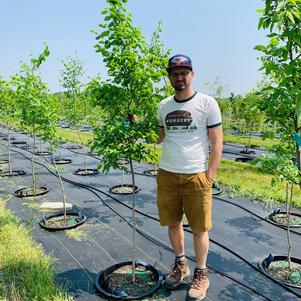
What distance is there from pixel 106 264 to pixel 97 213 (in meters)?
1.95

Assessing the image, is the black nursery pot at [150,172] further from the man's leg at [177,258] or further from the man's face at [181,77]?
the man's face at [181,77]

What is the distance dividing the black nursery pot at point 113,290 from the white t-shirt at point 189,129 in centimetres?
132

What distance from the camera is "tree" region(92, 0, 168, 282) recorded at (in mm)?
3119

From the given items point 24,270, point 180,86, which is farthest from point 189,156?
point 24,270

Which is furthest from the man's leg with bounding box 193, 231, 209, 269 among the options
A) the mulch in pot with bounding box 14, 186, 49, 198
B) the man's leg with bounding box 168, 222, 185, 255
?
the mulch in pot with bounding box 14, 186, 49, 198

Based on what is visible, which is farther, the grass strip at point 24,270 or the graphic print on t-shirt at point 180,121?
the grass strip at point 24,270

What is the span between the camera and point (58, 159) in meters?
11.4

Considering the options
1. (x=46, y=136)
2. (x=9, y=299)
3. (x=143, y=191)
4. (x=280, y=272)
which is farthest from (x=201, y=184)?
(x=143, y=191)

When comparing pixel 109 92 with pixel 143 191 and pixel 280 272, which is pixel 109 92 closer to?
pixel 280 272

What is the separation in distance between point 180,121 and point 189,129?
0.12m

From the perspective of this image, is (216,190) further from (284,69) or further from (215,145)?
(284,69)

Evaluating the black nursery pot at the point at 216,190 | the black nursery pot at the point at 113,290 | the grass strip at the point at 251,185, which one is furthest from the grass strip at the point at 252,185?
the black nursery pot at the point at 113,290

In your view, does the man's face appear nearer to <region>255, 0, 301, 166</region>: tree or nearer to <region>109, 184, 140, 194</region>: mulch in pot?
<region>255, 0, 301, 166</region>: tree

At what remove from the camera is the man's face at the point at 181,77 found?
2.99 meters
